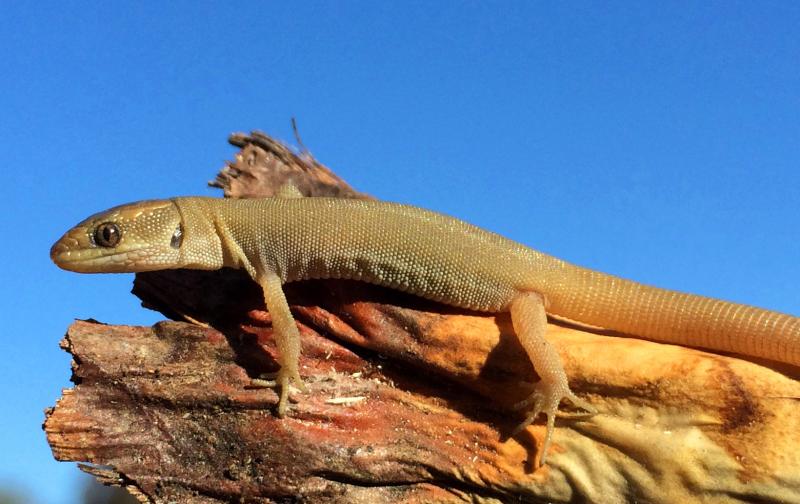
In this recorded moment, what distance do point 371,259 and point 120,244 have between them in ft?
7.27

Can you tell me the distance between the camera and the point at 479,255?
19.7 ft

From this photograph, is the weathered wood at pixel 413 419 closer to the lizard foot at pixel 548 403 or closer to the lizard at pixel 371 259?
the lizard foot at pixel 548 403

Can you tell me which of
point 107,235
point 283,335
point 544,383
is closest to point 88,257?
point 107,235

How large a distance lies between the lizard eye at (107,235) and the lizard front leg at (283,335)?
1.32 m

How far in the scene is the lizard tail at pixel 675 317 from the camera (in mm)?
5324

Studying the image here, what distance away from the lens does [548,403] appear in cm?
524

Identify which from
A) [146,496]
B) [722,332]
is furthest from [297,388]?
[722,332]

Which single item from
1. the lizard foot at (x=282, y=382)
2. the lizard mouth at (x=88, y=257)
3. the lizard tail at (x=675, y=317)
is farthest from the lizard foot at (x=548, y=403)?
the lizard mouth at (x=88, y=257)

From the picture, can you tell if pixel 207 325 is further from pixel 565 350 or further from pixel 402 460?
pixel 565 350

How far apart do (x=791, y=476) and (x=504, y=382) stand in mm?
2088

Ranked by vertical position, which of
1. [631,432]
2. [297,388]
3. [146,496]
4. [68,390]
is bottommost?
[146,496]

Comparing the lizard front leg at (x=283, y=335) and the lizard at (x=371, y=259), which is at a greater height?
the lizard at (x=371, y=259)

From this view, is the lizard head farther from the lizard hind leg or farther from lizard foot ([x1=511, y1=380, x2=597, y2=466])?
lizard foot ([x1=511, y1=380, x2=597, y2=466])

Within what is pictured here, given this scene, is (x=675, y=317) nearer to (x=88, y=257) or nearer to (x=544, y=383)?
(x=544, y=383)
